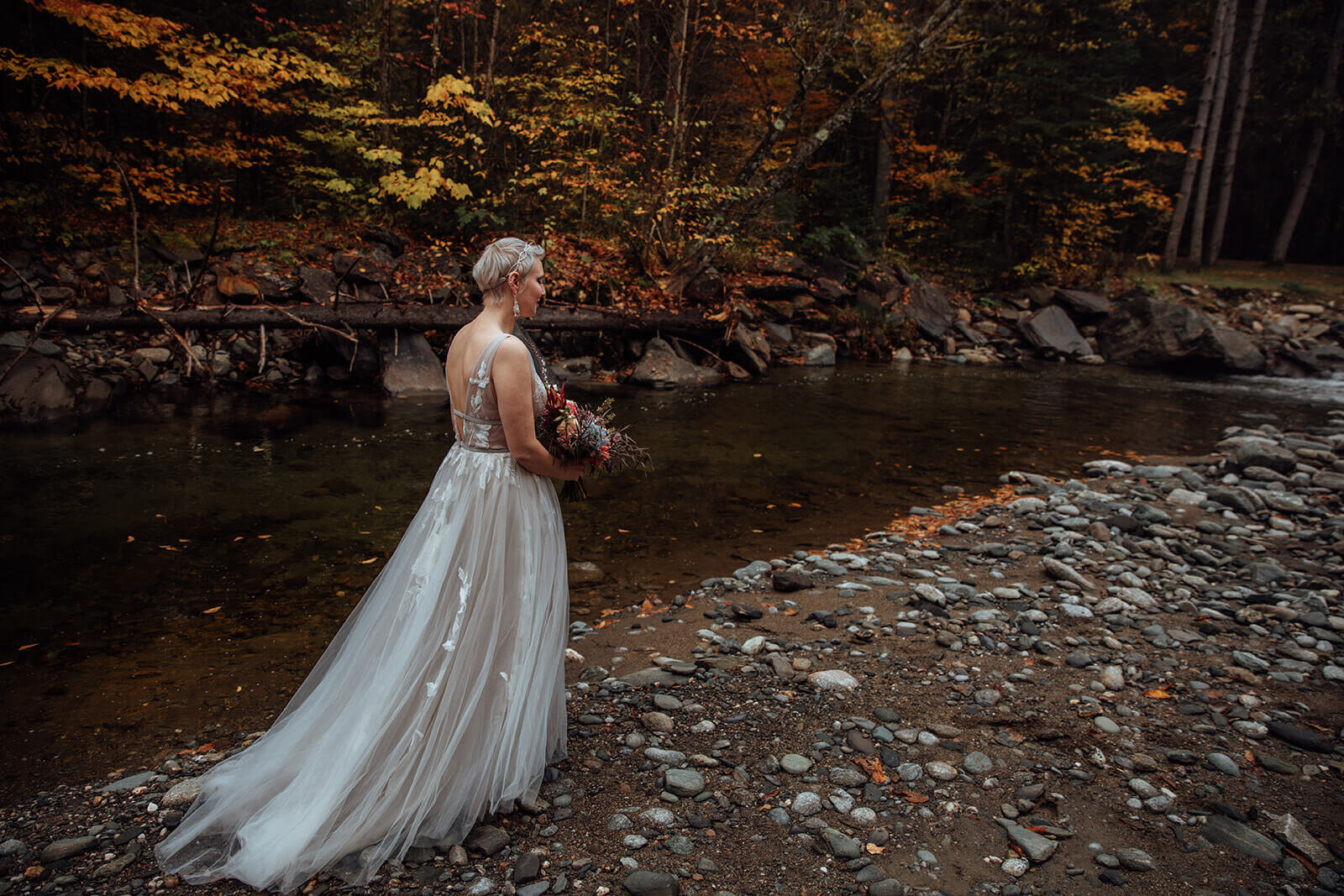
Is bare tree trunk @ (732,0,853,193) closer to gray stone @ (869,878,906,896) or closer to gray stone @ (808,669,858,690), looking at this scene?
gray stone @ (808,669,858,690)

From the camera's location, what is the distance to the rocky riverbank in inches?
115

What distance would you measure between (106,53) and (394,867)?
16.9 metres

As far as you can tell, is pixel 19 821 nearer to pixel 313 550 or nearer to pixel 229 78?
pixel 313 550

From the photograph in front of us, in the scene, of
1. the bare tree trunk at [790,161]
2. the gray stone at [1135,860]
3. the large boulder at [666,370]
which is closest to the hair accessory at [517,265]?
the gray stone at [1135,860]

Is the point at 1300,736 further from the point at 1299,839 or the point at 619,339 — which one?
the point at 619,339

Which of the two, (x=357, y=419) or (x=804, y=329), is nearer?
(x=357, y=419)

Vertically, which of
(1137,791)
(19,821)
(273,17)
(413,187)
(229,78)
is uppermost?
(273,17)

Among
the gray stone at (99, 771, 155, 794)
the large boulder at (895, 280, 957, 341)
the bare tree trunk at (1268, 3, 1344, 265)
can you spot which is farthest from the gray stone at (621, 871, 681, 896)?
the bare tree trunk at (1268, 3, 1344, 265)

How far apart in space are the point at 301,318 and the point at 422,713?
38.2 feet

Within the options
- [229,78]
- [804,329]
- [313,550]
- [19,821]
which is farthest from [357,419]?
[804,329]

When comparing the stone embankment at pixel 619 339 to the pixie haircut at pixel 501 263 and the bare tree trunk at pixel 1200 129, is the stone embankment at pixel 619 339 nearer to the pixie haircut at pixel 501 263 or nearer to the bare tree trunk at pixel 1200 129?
the bare tree trunk at pixel 1200 129

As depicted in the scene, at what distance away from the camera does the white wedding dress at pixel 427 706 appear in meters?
2.88

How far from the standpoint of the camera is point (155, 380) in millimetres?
12547

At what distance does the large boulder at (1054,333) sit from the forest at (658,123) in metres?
2.44
